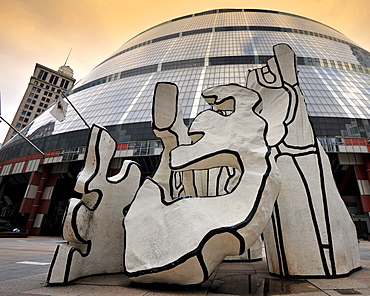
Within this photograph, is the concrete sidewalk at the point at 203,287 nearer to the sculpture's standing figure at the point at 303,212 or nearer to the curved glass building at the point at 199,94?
the sculpture's standing figure at the point at 303,212

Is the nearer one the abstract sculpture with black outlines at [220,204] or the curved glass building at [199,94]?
the abstract sculpture with black outlines at [220,204]

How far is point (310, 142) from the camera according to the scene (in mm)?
6727

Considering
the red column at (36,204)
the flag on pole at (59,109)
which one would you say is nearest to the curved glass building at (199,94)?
the red column at (36,204)

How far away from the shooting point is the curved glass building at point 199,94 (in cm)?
2475

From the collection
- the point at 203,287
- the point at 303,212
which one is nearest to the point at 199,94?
the point at 303,212

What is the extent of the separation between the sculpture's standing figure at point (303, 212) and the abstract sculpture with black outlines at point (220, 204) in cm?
2

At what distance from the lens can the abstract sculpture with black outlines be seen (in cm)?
445

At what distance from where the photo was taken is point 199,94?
29219 mm

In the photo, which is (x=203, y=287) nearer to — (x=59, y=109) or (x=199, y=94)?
(x=59, y=109)

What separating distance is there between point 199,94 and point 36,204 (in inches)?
891

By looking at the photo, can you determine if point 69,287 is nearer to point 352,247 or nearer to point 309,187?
point 309,187

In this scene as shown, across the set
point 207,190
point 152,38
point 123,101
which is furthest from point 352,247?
point 152,38

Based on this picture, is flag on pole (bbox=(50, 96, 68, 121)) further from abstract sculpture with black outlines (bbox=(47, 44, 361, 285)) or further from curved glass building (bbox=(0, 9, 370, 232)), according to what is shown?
abstract sculpture with black outlines (bbox=(47, 44, 361, 285))

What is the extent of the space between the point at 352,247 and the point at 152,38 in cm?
5318
